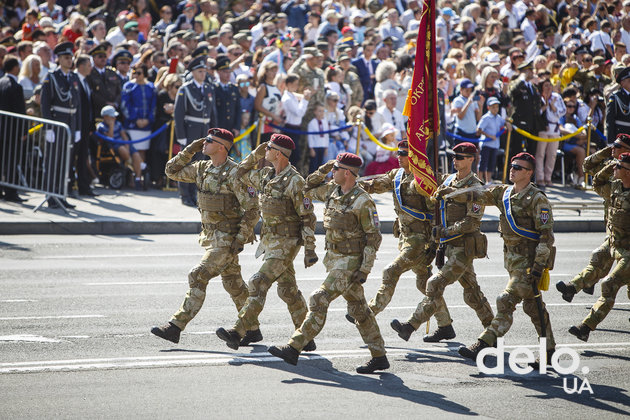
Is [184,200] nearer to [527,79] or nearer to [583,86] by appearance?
Answer: [527,79]

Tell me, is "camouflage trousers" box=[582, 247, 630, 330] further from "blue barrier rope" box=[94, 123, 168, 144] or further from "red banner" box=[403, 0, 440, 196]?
"blue barrier rope" box=[94, 123, 168, 144]

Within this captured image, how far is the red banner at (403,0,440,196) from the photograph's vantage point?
10406 millimetres

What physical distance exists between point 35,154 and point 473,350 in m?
10.3

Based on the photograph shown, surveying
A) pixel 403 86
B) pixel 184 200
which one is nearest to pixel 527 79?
pixel 403 86

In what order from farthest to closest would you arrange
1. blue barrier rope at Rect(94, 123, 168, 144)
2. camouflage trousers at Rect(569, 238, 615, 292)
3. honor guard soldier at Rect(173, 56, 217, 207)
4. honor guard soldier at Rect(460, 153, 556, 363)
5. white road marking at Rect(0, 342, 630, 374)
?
1. blue barrier rope at Rect(94, 123, 168, 144)
2. honor guard soldier at Rect(173, 56, 217, 207)
3. camouflage trousers at Rect(569, 238, 615, 292)
4. honor guard soldier at Rect(460, 153, 556, 363)
5. white road marking at Rect(0, 342, 630, 374)

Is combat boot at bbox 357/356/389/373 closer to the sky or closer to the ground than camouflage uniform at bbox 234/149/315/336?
closer to the ground

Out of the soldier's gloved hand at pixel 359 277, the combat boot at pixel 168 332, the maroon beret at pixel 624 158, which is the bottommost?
the combat boot at pixel 168 332

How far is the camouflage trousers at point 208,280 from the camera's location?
963cm

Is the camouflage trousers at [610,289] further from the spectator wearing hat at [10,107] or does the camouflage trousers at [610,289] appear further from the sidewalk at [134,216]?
the spectator wearing hat at [10,107]

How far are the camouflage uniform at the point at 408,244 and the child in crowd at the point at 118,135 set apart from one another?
8.74m

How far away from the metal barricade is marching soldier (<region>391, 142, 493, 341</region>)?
27.2 feet

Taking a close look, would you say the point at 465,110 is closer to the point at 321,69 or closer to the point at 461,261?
the point at 321,69

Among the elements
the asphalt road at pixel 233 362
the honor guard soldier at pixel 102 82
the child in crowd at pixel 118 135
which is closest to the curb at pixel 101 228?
the asphalt road at pixel 233 362

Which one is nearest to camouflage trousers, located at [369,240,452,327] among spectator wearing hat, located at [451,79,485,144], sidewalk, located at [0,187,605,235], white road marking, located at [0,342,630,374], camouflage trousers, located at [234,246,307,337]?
white road marking, located at [0,342,630,374]
